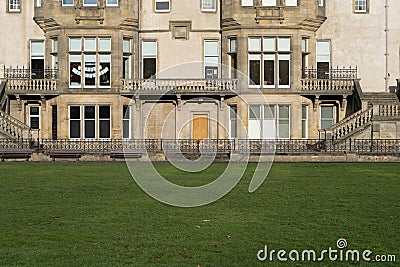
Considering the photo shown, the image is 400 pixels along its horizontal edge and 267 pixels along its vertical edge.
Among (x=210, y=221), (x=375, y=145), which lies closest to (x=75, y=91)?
(x=375, y=145)

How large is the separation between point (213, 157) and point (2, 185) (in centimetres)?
1722

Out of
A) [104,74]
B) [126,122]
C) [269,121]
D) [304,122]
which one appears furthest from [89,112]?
[304,122]

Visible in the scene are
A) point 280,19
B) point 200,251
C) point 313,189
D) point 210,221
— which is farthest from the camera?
point 280,19

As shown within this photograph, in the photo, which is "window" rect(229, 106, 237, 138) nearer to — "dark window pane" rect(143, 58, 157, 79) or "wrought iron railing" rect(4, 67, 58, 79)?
"dark window pane" rect(143, 58, 157, 79)

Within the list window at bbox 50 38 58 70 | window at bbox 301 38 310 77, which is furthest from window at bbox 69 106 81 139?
window at bbox 301 38 310 77

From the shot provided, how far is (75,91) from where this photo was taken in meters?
46.2

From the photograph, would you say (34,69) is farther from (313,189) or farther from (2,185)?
(313,189)

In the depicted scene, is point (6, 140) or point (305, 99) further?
point (305, 99)

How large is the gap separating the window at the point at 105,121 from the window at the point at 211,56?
6.51 metres

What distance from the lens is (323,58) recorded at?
48938 mm

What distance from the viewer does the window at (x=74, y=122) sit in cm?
4650

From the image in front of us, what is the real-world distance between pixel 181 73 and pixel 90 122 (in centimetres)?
647

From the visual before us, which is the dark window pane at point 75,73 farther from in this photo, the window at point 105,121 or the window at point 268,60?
the window at point 268,60

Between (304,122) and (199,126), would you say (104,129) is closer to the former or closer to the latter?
(199,126)
